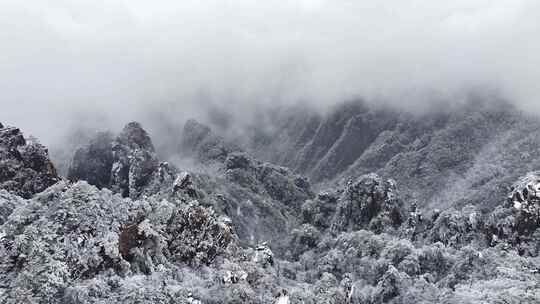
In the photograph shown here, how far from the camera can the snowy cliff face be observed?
45406 millimetres

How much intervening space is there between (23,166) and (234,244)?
1077 inches

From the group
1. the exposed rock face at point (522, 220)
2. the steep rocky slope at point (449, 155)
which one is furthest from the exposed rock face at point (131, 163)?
the exposed rock face at point (522, 220)

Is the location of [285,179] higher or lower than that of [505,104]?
lower

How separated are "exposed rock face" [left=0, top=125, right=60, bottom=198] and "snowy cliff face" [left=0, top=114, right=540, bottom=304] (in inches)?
12.9

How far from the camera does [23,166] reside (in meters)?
71.2

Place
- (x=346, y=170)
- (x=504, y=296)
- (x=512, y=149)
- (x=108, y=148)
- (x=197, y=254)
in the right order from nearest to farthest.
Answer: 1. (x=504, y=296)
2. (x=197, y=254)
3. (x=108, y=148)
4. (x=512, y=149)
5. (x=346, y=170)

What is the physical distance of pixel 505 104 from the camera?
569ft

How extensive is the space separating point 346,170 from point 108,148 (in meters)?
79.1

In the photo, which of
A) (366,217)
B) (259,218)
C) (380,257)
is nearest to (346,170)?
(259,218)

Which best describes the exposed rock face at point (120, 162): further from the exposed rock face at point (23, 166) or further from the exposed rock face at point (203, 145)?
the exposed rock face at point (23, 166)

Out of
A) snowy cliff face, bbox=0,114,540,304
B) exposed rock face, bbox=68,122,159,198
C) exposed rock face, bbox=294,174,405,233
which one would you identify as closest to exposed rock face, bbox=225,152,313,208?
snowy cliff face, bbox=0,114,540,304

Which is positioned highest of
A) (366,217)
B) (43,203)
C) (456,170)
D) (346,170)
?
(346,170)

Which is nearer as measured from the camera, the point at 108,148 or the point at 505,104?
the point at 108,148

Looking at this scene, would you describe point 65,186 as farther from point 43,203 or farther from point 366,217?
point 366,217
